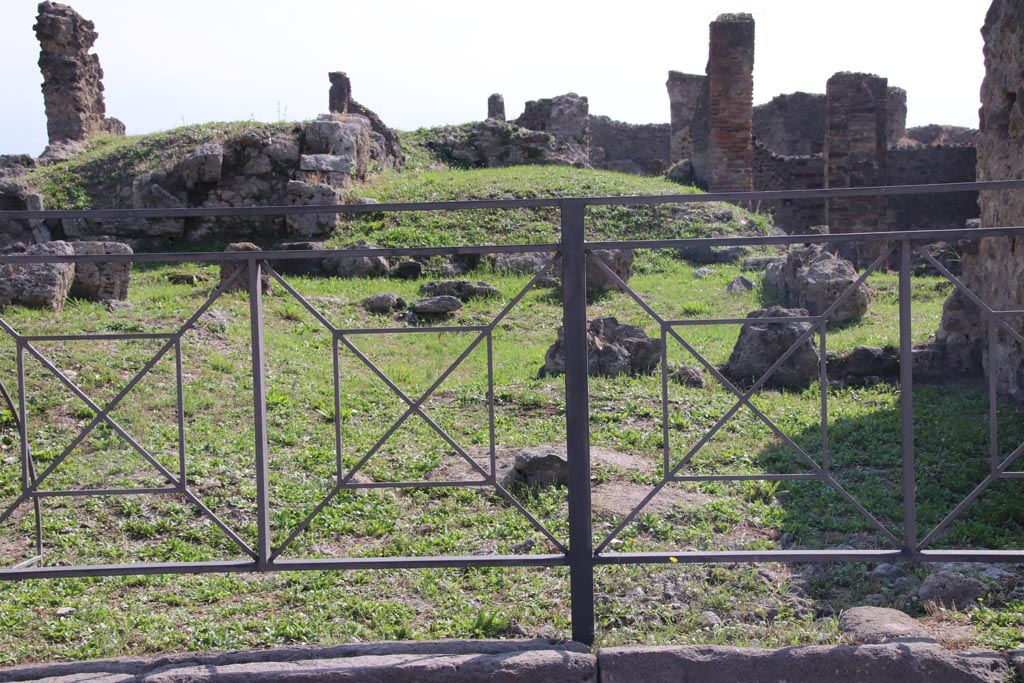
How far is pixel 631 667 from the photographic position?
2850 millimetres

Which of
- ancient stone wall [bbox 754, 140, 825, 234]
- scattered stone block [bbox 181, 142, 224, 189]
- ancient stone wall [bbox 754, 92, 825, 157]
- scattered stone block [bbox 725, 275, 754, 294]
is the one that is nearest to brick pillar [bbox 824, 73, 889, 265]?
ancient stone wall [bbox 754, 140, 825, 234]

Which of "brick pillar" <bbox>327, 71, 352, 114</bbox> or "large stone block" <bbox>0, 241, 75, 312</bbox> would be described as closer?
"large stone block" <bbox>0, 241, 75, 312</bbox>

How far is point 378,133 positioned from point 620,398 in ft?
38.5

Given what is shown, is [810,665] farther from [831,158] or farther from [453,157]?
[453,157]

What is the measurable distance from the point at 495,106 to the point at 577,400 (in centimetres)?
2292

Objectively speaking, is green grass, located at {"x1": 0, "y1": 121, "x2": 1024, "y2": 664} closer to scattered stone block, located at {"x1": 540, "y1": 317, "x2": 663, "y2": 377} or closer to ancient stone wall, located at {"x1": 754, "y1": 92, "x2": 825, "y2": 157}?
scattered stone block, located at {"x1": 540, "y1": 317, "x2": 663, "y2": 377}

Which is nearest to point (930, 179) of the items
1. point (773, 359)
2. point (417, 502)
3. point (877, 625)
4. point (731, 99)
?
point (731, 99)

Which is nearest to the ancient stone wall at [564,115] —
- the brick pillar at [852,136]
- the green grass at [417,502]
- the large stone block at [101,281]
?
the brick pillar at [852,136]

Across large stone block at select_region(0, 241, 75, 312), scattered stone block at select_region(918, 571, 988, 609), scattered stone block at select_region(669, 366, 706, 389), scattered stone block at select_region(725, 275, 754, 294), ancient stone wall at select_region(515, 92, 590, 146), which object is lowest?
scattered stone block at select_region(918, 571, 988, 609)

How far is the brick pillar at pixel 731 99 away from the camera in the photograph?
16797 mm

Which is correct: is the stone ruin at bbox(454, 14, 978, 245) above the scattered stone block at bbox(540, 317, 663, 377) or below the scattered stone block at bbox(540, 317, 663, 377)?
above

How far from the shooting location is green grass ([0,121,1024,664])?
11.4 feet

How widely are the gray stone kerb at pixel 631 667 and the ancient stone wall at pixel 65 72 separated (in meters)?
18.8

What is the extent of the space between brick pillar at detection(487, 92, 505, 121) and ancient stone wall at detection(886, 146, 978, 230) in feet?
35.7
